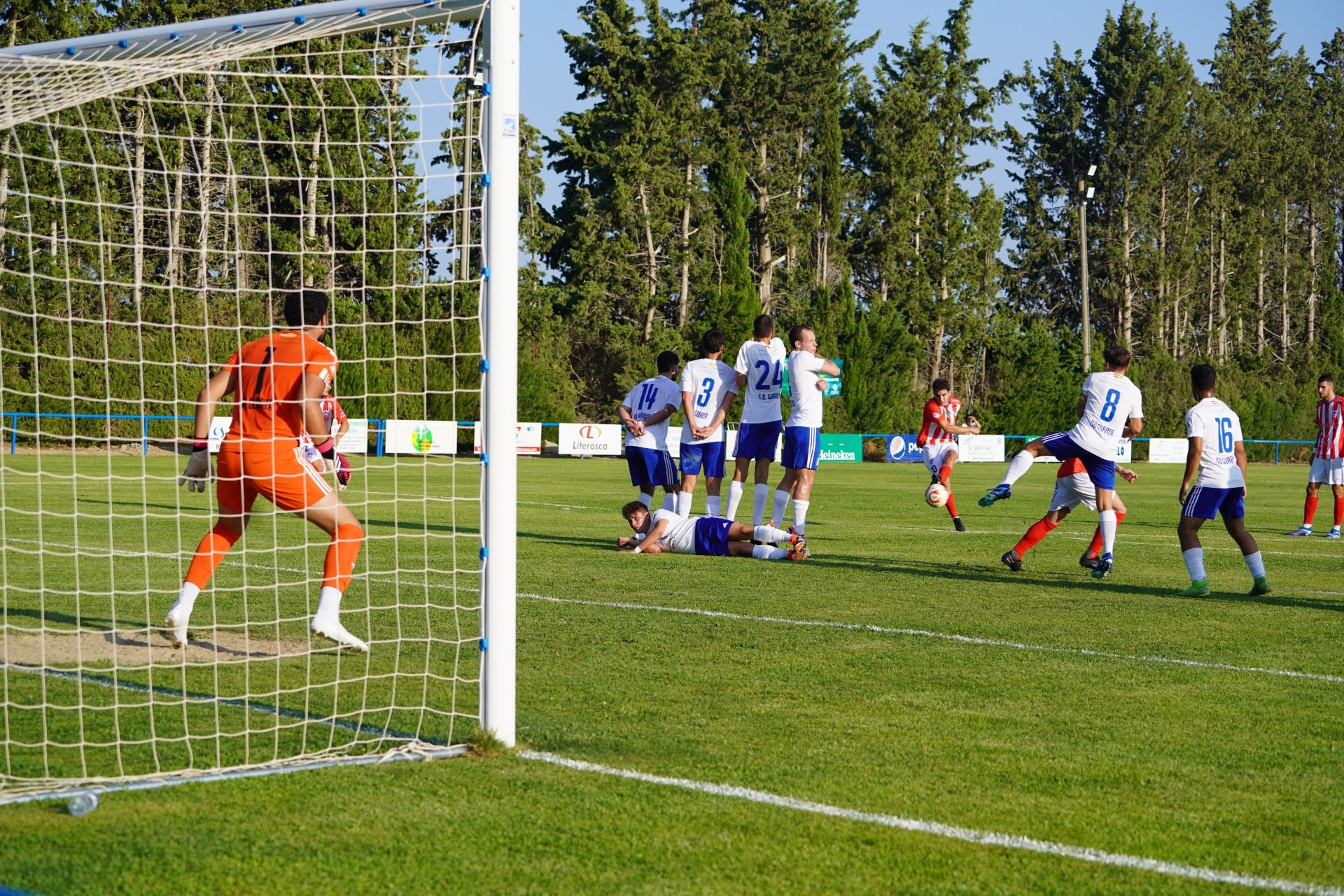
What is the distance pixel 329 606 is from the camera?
7180 millimetres

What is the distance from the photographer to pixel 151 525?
15.0 metres

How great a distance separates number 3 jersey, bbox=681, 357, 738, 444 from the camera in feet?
43.6

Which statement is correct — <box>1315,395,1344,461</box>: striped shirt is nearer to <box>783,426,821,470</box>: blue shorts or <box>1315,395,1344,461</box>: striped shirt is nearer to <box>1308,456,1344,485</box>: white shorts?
<box>1308,456,1344,485</box>: white shorts

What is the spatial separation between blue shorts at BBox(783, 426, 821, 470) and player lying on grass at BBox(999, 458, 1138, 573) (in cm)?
210

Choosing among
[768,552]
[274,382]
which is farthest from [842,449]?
[274,382]

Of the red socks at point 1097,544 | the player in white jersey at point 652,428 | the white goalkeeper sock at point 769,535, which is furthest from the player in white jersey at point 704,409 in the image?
the red socks at point 1097,544

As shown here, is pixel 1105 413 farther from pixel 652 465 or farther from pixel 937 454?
pixel 937 454

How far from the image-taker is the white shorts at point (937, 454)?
17.3 meters

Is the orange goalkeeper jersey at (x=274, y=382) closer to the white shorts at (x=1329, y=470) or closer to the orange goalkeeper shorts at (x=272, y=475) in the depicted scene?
the orange goalkeeper shorts at (x=272, y=475)

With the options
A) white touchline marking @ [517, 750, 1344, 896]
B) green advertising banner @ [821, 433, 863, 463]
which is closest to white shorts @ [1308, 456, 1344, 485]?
white touchline marking @ [517, 750, 1344, 896]

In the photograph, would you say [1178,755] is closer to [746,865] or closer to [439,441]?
[746,865]

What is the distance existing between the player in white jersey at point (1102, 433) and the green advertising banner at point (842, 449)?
3222 centimetres

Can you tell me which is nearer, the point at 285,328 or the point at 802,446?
the point at 285,328

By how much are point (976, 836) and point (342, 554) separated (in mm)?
4090
